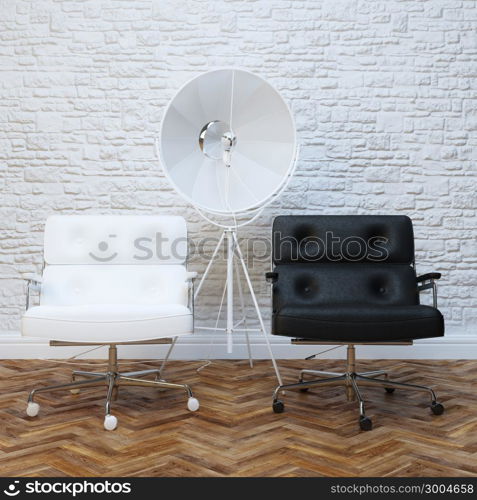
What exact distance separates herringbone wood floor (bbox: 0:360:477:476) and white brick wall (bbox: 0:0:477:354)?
3.22ft

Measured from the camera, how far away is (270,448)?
1.86 m

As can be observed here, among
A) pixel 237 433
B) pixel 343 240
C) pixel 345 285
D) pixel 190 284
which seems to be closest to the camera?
pixel 237 433

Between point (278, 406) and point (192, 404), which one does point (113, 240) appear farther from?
point (278, 406)

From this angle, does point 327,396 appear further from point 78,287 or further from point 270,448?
point 78,287

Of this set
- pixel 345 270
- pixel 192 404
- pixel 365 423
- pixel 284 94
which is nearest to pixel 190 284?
pixel 192 404

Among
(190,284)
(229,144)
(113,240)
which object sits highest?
(229,144)

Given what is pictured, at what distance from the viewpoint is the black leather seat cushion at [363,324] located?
214 cm

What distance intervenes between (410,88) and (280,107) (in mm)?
1202

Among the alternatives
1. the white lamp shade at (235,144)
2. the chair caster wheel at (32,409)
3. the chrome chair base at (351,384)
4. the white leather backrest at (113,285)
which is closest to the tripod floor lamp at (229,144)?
the white lamp shade at (235,144)

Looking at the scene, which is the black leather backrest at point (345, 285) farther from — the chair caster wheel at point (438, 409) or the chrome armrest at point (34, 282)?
the chrome armrest at point (34, 282)

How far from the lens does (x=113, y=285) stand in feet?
8.93

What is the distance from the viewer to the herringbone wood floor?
1.70 m

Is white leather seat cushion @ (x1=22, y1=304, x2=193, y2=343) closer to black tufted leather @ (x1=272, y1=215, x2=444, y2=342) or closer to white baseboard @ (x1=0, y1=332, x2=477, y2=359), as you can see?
black tufted leather @ (x1=272, y1=215, x2=444, y2=342)

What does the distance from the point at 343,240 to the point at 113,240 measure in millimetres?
1192
